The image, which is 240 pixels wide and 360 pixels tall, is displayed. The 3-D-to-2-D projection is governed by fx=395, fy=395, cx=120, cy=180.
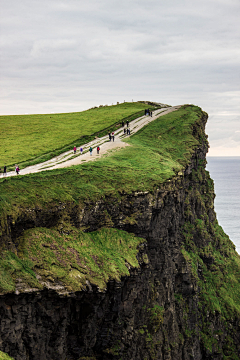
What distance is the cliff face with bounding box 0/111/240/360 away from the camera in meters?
27.6

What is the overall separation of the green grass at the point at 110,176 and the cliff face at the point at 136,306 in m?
Result: 1.15

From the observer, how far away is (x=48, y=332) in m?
28.5

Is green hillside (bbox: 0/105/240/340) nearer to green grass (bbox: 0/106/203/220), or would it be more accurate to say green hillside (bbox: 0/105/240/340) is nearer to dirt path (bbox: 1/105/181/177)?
green grass (bbox: 0/106/203/220)

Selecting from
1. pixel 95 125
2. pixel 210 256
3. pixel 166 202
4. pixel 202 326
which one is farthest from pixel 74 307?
pixel 95 125

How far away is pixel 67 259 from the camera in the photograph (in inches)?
1193

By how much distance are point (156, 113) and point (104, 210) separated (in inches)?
2375

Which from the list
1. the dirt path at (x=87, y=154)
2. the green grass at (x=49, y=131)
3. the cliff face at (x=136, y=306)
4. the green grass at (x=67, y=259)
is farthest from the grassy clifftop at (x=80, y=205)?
the green grass at (x=49, y=131)

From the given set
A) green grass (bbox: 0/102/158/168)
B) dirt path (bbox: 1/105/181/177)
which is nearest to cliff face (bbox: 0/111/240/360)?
dirt path (bbox: 1/105/181/177)

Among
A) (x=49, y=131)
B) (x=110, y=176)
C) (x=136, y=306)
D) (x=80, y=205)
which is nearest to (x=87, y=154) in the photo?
(x=110, y=176)

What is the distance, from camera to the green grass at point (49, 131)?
208 ft

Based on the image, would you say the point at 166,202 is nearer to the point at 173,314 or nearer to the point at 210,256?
the point at 173,314

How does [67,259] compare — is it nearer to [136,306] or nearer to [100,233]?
[100,233]

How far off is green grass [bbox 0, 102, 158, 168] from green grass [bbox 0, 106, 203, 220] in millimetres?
12132

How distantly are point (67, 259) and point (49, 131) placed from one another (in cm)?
5891
